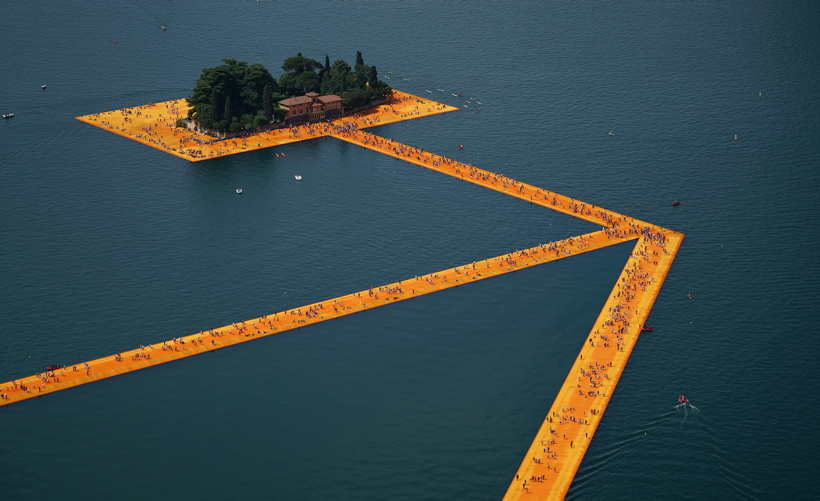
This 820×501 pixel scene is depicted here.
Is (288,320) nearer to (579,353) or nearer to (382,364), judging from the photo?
(382,364)

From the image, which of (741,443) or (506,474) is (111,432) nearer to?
(506,474)

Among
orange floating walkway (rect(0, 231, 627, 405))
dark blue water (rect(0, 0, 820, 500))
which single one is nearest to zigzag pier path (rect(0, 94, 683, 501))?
orange floating walkway (rect(0, 231, 627, 405))

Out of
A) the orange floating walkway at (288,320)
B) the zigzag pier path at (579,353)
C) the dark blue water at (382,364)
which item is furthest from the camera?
the orange floating walkway at (288,320)

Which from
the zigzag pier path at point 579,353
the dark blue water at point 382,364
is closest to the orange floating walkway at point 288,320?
the zigzag pier path at point 579,353

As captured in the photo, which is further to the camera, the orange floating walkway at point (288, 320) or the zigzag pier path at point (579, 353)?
the orange floating walkway at point (288, 320)

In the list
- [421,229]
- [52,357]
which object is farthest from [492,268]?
[52,357]

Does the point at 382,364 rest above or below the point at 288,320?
below

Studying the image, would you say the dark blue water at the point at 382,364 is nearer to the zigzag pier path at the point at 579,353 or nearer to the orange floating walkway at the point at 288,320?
the zigzag pier path at the point at 579,353

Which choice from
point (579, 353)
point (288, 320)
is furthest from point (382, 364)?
point (579, 353)
